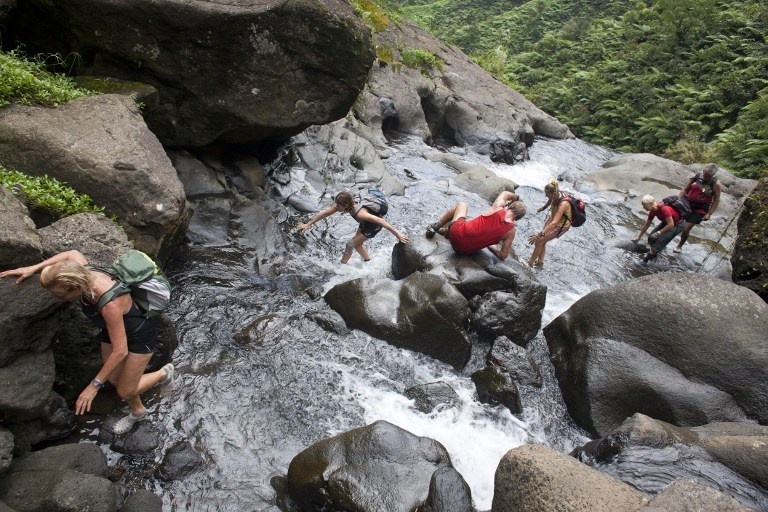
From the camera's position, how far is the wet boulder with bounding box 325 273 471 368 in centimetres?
665

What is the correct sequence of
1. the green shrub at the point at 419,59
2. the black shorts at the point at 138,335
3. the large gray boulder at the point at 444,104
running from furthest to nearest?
1. the green shrub at the point at 419,59
2. the large gray boulder at the point at 444,104
3. the black shorts at the point at 138,335

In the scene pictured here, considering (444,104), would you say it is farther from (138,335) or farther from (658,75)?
(138,335)

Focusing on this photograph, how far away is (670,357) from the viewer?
6.11 meters

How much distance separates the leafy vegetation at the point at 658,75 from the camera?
19.4 meters

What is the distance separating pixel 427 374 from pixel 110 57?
23.4 feet

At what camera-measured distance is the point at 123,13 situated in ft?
22.7

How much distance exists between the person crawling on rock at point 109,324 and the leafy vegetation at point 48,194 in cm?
127

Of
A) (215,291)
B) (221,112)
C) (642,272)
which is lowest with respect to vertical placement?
(215,291)

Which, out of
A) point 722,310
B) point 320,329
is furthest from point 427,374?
point 722,310

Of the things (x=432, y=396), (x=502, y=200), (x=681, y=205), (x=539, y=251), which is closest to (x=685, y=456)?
(x=432, y=396)

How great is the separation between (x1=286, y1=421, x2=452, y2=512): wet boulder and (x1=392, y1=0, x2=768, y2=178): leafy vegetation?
1457 centimetres

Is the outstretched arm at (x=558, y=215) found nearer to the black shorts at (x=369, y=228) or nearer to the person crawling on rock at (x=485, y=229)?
the person crawling on rock at (x=485, y=229)

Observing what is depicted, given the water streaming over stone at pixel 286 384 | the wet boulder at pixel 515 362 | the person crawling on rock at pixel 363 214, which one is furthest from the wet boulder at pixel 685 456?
the person crawling on rock at pixel 363 214

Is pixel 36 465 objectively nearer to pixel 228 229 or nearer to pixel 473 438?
pixel 473 438
